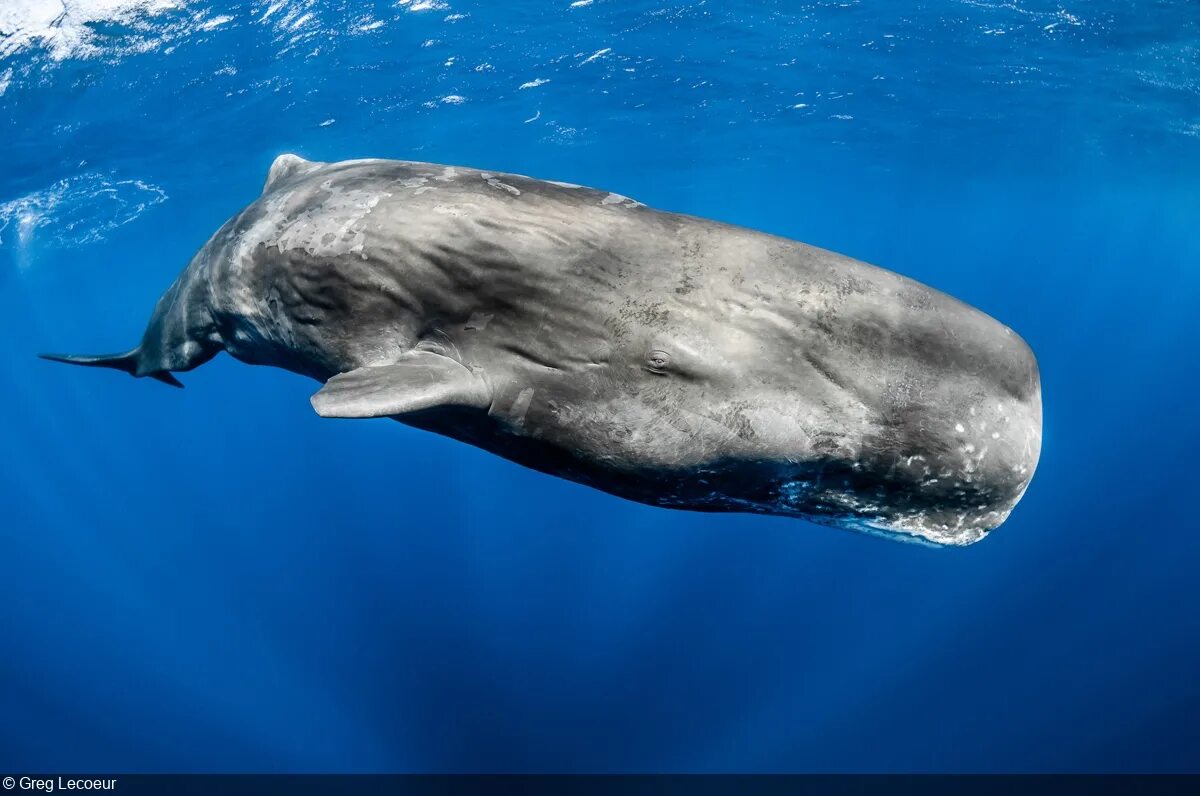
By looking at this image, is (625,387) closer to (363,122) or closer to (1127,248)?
(363,122)

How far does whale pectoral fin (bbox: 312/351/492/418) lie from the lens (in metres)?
2.99

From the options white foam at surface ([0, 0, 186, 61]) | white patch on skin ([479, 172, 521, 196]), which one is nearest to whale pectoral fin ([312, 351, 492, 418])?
white patch on skin ([479, 172, 521, 196])

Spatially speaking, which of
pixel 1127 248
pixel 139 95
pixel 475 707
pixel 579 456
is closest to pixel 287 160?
pixel 579 456

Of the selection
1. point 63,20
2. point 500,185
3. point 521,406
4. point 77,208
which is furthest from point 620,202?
point 77,208

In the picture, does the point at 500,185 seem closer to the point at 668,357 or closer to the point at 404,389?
the point at 404,389

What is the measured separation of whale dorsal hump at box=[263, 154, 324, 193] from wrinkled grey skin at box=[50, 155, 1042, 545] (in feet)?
4.97

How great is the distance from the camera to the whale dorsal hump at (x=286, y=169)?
5.13 meters

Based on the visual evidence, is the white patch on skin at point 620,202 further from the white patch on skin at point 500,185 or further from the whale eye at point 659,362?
the whale eye at point 659,362

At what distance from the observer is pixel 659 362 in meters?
3.13

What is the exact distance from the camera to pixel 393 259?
12.0 ft

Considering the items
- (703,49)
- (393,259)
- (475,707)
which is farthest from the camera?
(703,49)

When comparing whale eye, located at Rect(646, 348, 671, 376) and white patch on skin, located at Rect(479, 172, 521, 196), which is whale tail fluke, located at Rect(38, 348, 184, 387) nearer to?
white patch on skin, located at Rect(479, 172, 521, 196)

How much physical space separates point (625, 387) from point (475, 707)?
1768 cm

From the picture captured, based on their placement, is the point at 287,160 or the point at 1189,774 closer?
the point at 287,160
